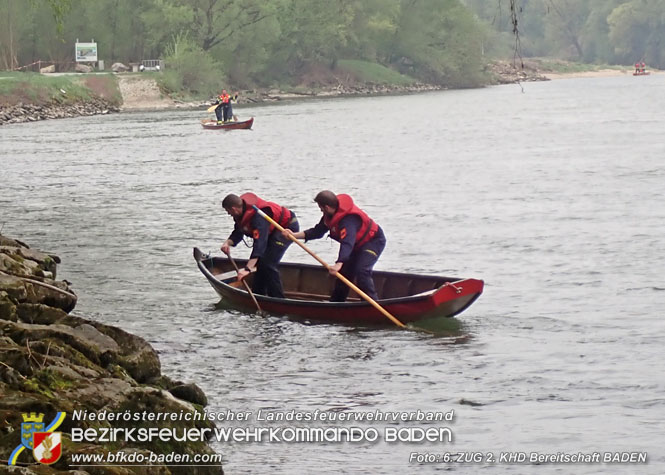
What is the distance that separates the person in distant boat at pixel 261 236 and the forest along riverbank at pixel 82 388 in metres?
3.66

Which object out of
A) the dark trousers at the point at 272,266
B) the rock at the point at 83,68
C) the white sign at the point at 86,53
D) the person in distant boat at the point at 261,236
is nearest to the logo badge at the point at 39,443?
the person in distant boat at the point at 261,236

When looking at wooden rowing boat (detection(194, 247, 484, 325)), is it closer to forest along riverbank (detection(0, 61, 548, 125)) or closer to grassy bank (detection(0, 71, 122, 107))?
forest along riverbank (detection(0, 61, 548, 125))

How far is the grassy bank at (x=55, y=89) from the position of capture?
A: 2879 inches

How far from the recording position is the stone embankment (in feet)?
224

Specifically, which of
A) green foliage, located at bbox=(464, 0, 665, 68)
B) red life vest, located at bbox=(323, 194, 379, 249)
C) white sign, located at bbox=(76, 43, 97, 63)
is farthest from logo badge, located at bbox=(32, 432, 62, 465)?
green foliage, located at bbox=(464, 0, 665, 68)

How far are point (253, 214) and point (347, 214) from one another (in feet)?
4.51

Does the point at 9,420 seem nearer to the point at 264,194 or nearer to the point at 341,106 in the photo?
the point at 264,194

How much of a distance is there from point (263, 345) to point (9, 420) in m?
6.30

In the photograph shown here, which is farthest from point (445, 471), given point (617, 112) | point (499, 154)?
point (617, 112)

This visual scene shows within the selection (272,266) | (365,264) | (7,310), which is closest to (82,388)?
(7,310)

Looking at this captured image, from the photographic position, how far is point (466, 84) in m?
119

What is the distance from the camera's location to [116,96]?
82000mm

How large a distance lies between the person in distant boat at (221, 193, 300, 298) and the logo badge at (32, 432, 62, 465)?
719 centimetres

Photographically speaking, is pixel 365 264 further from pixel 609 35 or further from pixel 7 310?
pixel 609 35
